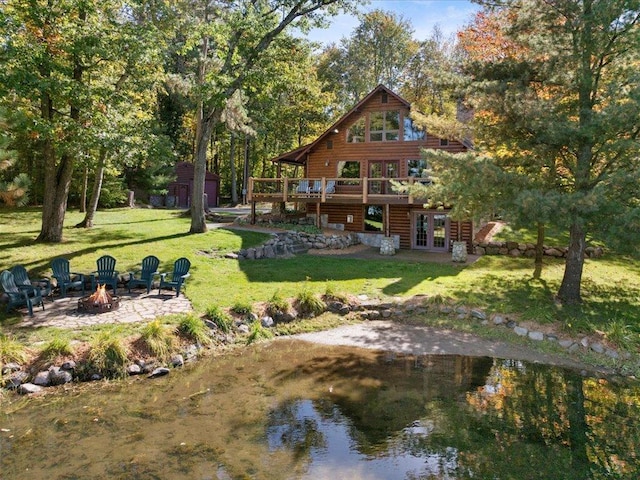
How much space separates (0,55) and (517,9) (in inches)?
512

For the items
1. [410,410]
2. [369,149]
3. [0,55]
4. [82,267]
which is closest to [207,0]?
[369,149]

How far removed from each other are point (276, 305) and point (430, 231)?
11.7 meters

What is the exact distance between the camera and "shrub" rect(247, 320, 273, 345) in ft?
32.6

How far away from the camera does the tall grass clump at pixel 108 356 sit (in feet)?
25.8

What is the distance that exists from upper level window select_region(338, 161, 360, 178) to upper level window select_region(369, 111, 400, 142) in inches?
63.4

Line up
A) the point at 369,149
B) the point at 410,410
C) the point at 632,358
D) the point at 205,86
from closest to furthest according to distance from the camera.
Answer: the point at 410,410 < the point at 632,358 < the point at 205,86 < the point at 369,149

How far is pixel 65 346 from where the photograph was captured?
309 inches

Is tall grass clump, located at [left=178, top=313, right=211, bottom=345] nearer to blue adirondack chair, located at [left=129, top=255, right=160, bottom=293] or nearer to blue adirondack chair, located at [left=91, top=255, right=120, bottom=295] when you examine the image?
blue adirondack chair, located at [left=129, top=255, right=160, bottom=293]

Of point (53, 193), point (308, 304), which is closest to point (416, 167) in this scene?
point (308, 304)

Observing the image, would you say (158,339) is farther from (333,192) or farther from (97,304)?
(333,192)

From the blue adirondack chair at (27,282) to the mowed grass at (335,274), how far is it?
0.70 m

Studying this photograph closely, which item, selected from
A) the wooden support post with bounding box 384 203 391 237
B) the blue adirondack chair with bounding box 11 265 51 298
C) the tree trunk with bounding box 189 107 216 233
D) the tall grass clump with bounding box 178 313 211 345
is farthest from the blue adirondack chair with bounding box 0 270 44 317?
the wooden support post with bounding box 384 203 391 237

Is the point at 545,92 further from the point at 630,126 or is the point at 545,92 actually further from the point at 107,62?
the point at 107,62

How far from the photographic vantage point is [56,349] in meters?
7.78
